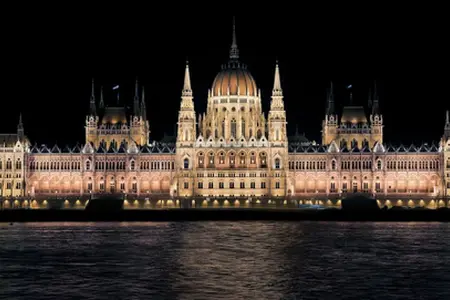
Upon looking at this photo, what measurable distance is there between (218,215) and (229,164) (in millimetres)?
38834

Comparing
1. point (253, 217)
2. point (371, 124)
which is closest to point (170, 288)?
point (253, 217)

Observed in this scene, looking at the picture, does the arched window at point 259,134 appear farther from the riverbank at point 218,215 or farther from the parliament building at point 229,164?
the riverbank at point 218,215

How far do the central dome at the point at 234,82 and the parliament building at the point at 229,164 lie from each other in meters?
0.18

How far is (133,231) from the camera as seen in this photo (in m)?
101

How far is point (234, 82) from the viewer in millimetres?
171625

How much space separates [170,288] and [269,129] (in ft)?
357

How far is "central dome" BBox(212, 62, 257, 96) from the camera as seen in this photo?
171500 millimetres

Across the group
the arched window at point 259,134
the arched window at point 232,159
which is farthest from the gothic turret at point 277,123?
the arched window at point 232,159

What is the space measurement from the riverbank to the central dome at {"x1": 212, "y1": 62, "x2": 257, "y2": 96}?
46.9 m

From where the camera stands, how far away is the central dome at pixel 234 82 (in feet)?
563

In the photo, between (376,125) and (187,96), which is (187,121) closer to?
(187,96)

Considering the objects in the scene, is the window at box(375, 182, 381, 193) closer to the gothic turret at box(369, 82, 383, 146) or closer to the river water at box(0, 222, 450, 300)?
the gothic turret at box(369, 82, 383, 146)

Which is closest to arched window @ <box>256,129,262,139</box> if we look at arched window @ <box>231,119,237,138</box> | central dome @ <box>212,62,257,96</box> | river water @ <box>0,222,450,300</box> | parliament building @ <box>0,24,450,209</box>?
parliament building @ <box>0,24,450,209</box>

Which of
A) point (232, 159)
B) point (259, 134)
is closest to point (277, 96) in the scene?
point (259, 134)
